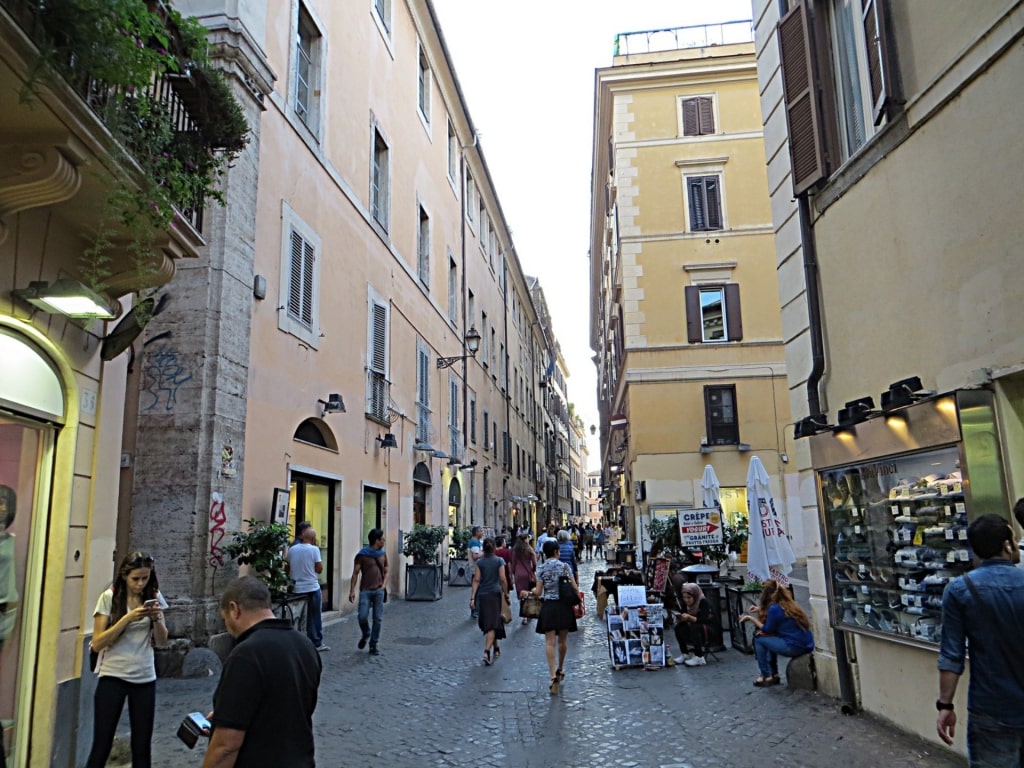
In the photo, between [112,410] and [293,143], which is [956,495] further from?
[293,143]

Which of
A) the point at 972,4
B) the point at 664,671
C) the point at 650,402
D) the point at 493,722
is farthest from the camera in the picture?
the point at 650,402

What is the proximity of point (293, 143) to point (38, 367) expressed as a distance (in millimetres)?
7898

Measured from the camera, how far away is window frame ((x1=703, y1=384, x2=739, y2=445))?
23.0 m

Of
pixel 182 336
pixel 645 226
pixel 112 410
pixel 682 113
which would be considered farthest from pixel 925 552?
pixel 682 113

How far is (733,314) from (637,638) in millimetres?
15699

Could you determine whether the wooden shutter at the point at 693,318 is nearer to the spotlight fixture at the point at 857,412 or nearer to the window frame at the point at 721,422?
the window frame at the point at 721,422

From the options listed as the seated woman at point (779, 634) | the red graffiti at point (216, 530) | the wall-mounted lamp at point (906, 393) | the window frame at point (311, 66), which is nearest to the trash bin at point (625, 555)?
the seated woman at point (779, 634)

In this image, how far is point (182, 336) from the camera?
32.4 ft

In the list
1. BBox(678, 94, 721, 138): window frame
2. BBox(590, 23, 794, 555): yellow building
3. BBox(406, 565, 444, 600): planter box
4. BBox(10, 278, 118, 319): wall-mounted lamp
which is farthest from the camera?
BBox(678, 94, 721, 138): window frame

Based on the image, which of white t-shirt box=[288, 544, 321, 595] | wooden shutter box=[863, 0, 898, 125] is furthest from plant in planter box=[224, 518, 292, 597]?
wooden shutter box=[863, 0, 898, 125]

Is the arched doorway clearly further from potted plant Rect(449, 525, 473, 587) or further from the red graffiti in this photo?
the red graffiti

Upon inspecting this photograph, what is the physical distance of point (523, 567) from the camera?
1330cm

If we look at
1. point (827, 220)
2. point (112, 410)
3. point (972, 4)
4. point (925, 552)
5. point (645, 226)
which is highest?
point (645, 226)

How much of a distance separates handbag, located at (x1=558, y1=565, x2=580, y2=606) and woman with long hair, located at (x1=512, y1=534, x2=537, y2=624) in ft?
A: 15.3
